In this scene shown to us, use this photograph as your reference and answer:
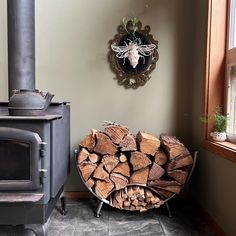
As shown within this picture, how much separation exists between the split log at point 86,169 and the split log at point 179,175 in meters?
0.60

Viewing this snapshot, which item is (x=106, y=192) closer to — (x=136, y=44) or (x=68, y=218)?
(x=68, y=218)

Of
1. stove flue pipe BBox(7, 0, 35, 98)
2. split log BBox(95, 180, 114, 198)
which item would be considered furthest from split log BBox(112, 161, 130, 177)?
stove flue pipe BBox(7, 0, 35, 98)

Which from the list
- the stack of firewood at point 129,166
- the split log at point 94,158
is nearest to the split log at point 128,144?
the stack of firewood at point 129,166

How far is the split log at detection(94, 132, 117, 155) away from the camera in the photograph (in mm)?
2045

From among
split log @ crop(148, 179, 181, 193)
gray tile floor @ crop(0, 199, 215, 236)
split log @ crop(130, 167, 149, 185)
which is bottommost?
gray tile floor @ crop(0, 199, 215, 236)

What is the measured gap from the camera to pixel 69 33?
2.41 metres

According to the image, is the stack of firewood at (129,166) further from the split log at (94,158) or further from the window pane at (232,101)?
the window pane at (232,101)

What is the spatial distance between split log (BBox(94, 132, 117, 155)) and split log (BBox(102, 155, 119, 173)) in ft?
0.14

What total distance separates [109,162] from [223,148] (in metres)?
0.81

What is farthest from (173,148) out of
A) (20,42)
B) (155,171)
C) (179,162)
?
(20,42)

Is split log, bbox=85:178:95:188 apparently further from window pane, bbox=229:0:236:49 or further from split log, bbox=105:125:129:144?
window pane, bbox=229:0:236:49

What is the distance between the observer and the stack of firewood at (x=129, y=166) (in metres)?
2.05

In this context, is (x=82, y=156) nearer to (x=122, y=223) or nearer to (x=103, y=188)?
(x=103, y=188)

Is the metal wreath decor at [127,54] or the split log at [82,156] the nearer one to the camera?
the split log at [82,156]
